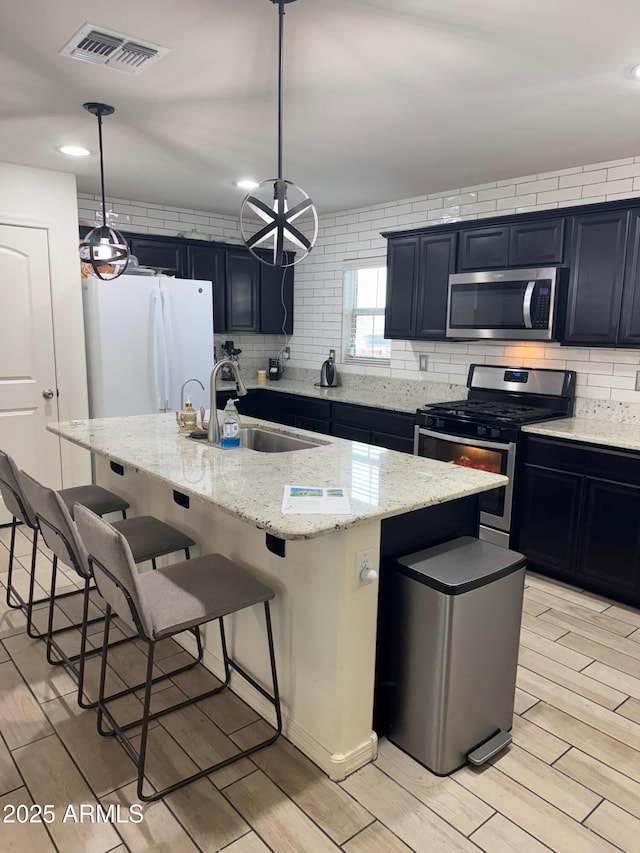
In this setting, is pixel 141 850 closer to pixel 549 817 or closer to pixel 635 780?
pixel 549 817

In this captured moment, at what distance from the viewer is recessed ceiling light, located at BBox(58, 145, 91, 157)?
11.4 feet

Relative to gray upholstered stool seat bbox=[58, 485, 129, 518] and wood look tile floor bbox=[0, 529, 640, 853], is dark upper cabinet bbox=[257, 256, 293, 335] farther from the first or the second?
wood look tile floor bbox=[0, 529, 640, 853]

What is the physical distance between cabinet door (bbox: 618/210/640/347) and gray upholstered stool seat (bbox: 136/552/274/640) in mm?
2548

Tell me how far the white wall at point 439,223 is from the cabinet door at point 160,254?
4.11 feet

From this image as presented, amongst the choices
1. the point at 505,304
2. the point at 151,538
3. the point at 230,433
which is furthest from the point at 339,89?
the point at 151,538

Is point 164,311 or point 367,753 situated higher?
point 164,311

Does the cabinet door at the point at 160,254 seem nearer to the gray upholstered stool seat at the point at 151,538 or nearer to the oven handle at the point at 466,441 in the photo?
the oven handle at the point at 466,441

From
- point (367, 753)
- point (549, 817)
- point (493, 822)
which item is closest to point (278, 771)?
point (367, 753)

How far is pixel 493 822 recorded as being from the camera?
5.67 ft

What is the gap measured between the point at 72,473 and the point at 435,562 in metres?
3.35

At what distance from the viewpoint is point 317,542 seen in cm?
187

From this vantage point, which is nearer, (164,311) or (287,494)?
(287,494)

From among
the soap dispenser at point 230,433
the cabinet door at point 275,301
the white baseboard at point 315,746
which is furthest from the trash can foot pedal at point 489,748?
the cabinet door at point 275,301

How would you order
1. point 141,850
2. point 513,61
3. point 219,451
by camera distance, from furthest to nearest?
point 219,451, point 513,61, point 141,850
